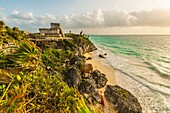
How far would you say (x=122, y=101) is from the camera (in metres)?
12.0

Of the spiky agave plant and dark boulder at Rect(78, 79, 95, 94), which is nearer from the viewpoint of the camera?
the spiky agave plant

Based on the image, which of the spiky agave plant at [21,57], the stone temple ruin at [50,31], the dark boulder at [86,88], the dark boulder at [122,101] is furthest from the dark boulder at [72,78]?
the stone temple ruin at [50,31]

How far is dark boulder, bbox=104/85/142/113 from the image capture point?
1123cm

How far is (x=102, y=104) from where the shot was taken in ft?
39.5

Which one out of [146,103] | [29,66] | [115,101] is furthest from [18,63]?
[146,103]

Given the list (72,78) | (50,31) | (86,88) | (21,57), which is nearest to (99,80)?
(72,78)

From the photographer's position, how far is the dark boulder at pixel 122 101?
11.2 meters

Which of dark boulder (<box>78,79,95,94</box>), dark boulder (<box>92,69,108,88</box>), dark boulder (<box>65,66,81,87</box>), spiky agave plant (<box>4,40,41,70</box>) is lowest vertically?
dark boulder (<box>92,69,108,88</box>)

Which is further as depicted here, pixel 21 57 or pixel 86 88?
pixel 86 88

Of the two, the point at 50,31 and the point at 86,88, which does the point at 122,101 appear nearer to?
the point at 86,88

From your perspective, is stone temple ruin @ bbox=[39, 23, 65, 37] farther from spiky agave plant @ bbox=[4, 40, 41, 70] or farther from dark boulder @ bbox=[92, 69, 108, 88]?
spiky agave plant @ bbox=[4, 40, 41, 70]

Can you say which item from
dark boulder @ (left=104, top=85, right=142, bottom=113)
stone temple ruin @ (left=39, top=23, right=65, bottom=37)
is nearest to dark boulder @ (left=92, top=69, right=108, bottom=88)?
dark boulder @ (left=104, top=85, right=142, bottom=113)

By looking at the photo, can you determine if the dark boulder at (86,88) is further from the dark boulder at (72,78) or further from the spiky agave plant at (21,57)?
the spiky agave plant at (21,57)

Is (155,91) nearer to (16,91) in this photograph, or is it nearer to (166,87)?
(166,87)
